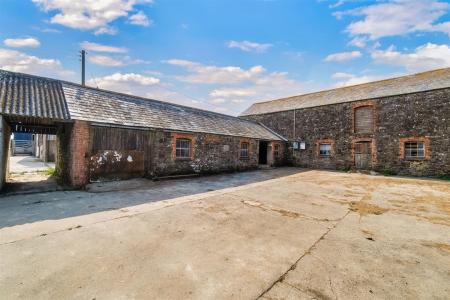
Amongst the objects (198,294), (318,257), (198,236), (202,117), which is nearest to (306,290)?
(318,257)

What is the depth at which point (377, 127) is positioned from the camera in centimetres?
1652

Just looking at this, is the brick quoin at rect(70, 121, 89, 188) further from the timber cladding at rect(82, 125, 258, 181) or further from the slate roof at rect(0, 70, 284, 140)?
the slate roof at rect(0, 70, 284, 140)

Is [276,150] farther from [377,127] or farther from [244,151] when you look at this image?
[377,127]

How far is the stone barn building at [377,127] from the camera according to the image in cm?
1424

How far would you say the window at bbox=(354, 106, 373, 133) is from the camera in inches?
669

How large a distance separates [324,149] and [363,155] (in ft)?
10.3

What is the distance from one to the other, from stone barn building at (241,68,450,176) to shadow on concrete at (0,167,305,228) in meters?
13.4

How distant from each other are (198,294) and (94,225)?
349 centimetres

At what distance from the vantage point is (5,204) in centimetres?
644

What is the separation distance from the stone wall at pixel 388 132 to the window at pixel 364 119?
34 cm

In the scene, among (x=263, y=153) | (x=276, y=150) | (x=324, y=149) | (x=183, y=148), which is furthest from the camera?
(x=263, y=153)

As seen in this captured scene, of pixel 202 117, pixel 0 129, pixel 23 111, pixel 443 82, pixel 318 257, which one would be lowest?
pixel 318 257

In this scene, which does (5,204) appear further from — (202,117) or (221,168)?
(202,117)

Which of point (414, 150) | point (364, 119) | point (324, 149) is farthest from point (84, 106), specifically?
point (414, 150)
